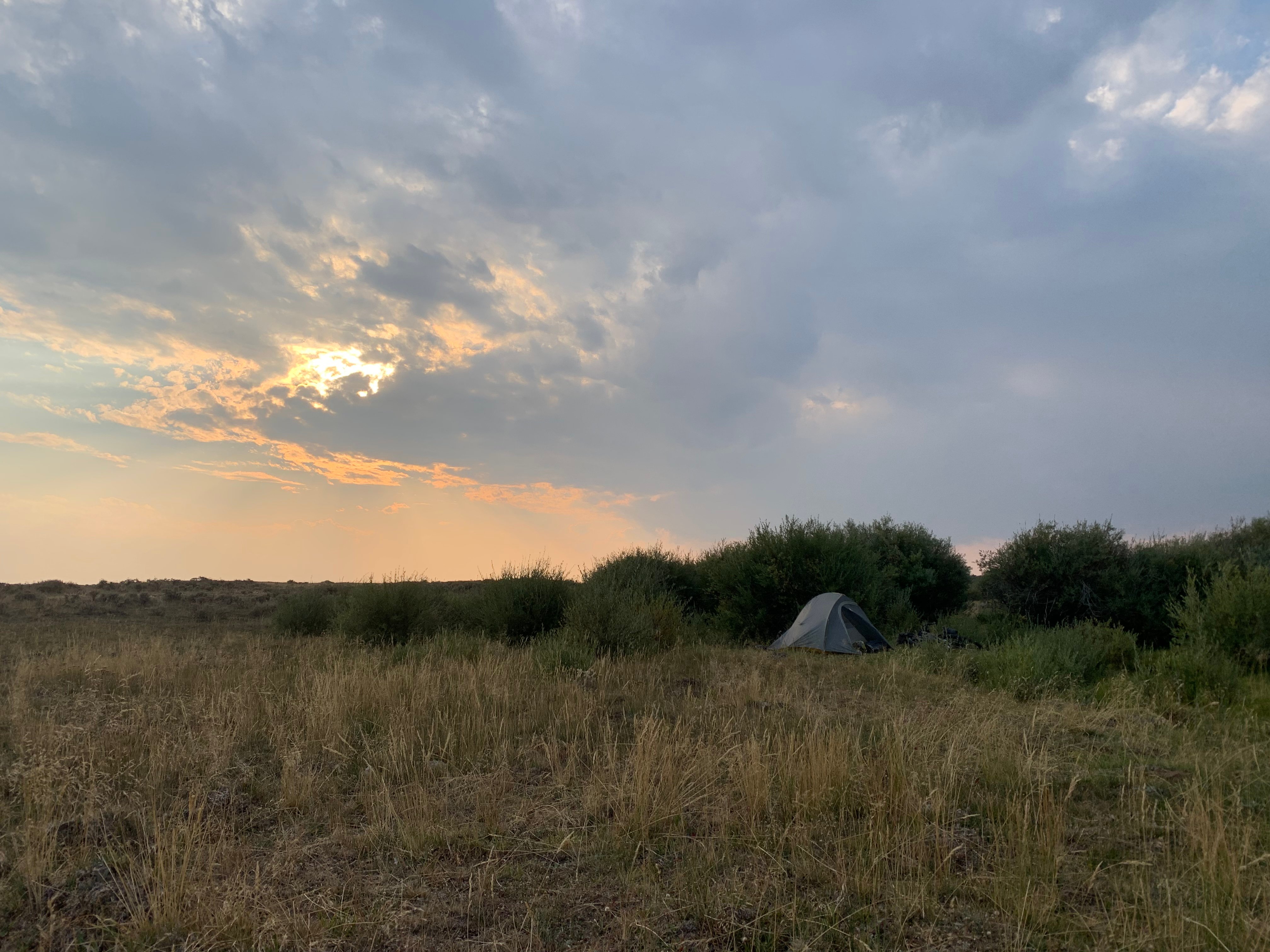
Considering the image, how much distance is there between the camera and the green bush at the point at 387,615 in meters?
16.1

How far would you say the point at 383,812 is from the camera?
5090 millimetres

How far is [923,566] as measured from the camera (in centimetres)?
2559

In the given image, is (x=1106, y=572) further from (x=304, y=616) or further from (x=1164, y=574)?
(x=304, y=616)

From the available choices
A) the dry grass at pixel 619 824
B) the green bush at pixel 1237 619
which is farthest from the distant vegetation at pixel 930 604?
the dry grass at pixel 619 824

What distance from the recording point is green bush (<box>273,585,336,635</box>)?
2003 cm

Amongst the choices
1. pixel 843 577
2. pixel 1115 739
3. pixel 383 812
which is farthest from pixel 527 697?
pixel 843 577

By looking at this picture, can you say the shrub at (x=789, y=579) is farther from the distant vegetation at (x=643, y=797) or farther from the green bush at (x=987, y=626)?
the distant vegetation at (x=643, y=797)

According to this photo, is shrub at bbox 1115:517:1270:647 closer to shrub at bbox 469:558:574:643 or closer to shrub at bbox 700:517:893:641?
shrub at bbox 700:517:893:641

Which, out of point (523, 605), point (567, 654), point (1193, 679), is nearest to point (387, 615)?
point (523, 605)

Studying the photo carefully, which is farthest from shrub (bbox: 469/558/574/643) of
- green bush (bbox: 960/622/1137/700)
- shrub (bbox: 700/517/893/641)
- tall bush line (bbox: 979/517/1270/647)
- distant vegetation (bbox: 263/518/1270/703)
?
tall bush line (bbox: 979/517/1270/647)

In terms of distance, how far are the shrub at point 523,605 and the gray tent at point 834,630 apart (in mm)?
4985

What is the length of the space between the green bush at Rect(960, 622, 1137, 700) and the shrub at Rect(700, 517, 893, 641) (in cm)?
A: 504

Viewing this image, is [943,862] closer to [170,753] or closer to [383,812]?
[383,812]

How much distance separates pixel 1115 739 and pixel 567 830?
5.82 meters
